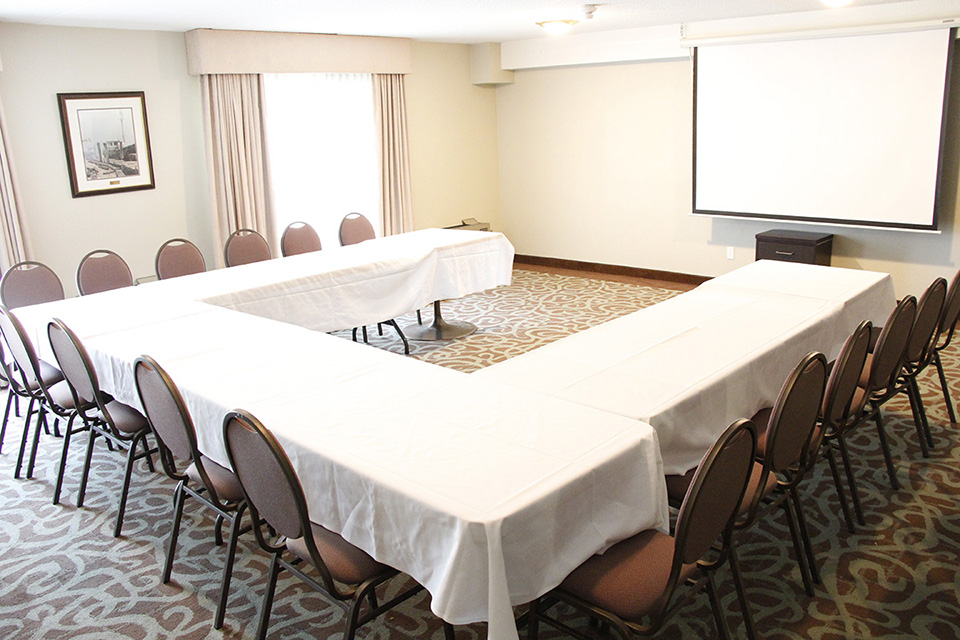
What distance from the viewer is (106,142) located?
5.91 m

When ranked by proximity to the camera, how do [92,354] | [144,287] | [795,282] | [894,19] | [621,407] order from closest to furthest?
[621,407], [92,354], [795,282], [144,287], [894,19]

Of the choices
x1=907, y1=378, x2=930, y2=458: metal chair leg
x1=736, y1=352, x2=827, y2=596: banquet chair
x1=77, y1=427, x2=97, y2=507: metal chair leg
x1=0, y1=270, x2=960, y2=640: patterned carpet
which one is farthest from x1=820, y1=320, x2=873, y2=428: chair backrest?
x1=77, y1=427, x2=97, y2=507: metal chair leg

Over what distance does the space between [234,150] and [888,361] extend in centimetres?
526

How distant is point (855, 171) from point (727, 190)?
114cm

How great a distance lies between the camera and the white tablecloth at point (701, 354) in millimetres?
2721

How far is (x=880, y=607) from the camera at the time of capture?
2.71m

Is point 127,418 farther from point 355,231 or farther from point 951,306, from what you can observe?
point 951,306

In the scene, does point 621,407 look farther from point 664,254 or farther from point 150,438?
point 664,254

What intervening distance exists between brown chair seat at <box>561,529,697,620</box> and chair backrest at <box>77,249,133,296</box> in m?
4.09

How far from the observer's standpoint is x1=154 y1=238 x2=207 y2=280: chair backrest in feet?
17.5

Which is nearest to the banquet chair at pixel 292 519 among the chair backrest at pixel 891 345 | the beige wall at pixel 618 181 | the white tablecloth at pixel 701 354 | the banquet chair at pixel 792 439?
the white tablecloth at pixel 701 354

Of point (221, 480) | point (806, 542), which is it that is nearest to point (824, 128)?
point (806, 542)

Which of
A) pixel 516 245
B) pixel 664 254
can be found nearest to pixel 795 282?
pixel 664 254

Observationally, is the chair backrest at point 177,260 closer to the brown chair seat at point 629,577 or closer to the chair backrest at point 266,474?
the chair backrest at point 266,474
